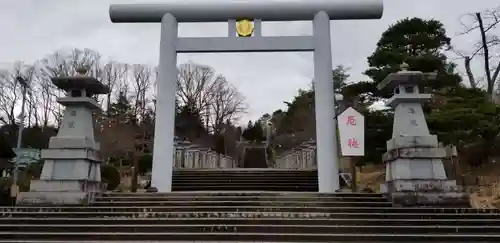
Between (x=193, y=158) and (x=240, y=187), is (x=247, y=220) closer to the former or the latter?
(x=240, y=187)

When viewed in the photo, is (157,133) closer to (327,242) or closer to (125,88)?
(327,242)

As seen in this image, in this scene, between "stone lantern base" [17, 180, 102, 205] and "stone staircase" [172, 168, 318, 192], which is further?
"stone staircase" [172, 168, 318, 192]

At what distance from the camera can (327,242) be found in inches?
300

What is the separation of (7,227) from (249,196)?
5.14 m

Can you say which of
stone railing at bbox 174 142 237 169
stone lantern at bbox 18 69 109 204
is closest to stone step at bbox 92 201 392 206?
stone lantern at bbox 18 69 109 204

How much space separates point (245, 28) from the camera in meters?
13.7

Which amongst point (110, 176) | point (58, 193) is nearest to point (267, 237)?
point (58, 193)

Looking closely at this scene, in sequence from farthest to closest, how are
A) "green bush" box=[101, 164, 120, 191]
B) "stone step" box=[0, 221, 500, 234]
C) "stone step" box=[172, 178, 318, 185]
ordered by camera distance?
"green bush" box=[101, 164, 120, 191] < "stone step" box=[172, 178, 318, 185] < "stone step" box=[0, 221, 500, 234]

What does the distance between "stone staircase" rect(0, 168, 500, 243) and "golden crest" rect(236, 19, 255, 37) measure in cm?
563

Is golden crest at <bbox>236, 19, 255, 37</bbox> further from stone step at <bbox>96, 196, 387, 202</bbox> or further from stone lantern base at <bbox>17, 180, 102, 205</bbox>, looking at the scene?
stone lantern base at <bbox>17, 180, 102, 205</bbox>

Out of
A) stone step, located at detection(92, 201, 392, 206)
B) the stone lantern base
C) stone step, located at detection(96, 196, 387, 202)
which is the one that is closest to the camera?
stone step, located at detection(92, 201, 392, 206)

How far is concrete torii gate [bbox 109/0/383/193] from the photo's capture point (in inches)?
527

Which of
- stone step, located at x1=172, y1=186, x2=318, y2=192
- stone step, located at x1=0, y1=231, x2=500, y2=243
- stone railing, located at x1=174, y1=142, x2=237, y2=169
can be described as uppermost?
stone railing, located at x1=174, y1=142, x2=237, y2=169

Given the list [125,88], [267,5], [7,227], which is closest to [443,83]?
[267,5]
